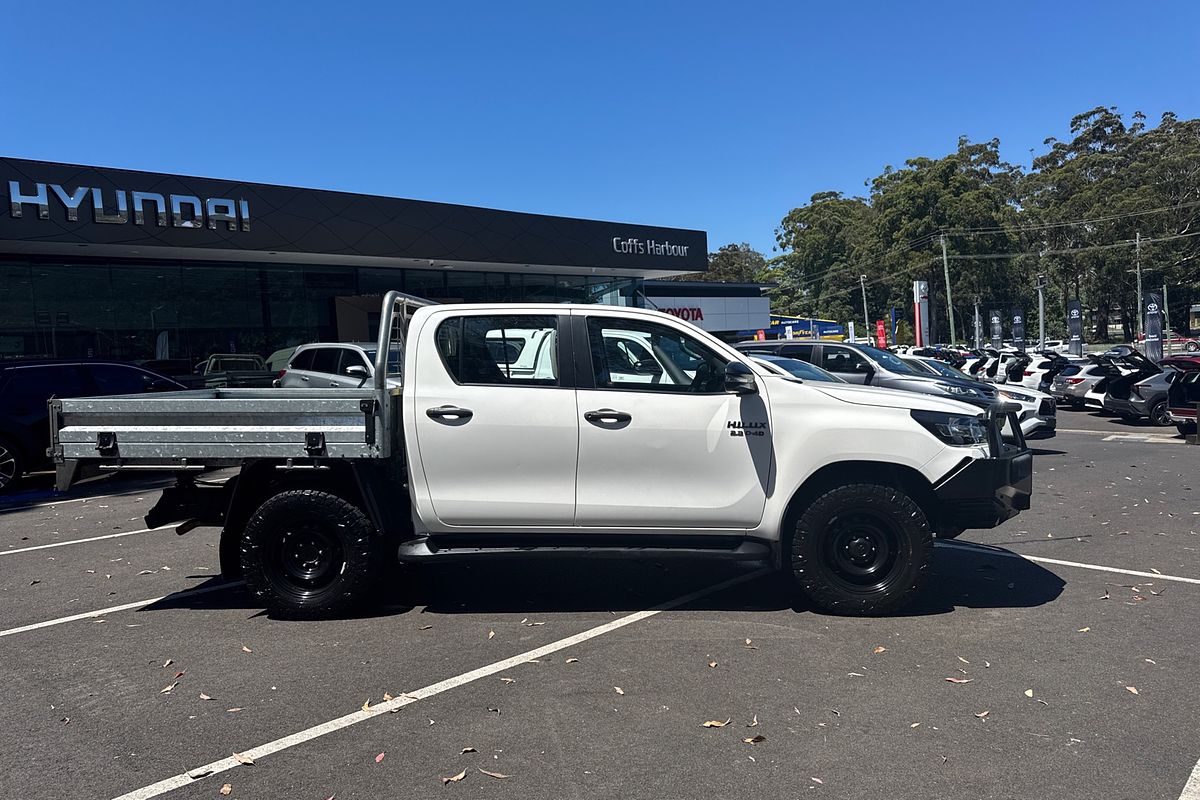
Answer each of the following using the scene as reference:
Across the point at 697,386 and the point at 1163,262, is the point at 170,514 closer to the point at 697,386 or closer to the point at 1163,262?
the point at 697,386

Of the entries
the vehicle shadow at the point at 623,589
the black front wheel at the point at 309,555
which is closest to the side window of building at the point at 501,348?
the black front wheel at the point at 309,555

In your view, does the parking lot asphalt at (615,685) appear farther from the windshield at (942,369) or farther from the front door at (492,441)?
the windshield at (942,369)

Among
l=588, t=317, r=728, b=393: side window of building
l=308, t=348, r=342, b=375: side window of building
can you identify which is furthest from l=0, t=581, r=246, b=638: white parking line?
l=308, t=348, r=342, b=375: side window of building

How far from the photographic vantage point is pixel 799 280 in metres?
100

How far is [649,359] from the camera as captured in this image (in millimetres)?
5512

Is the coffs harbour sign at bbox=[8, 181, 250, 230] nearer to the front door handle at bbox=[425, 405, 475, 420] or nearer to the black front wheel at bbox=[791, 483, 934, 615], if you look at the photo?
the front door handle at bbox=[425, 405, 475, 420]

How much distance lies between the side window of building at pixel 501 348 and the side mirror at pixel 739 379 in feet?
3.61

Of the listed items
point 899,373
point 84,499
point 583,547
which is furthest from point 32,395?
point 899,373

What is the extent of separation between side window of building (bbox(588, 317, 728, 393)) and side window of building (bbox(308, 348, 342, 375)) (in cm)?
1024

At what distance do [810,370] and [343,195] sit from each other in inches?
729

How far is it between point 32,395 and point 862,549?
11.6 metres

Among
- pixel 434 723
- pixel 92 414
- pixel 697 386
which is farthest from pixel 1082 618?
pixel 92 414

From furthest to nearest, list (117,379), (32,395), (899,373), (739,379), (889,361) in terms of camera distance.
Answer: (889,361)
(899,373)
(117,379)
(32,395)
(739,379)

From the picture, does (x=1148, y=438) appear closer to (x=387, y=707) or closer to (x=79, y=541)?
(x=387, y=707)
